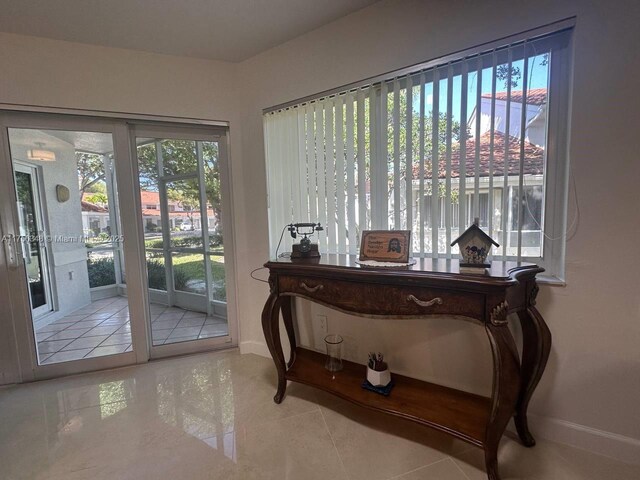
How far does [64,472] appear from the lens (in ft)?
4.57

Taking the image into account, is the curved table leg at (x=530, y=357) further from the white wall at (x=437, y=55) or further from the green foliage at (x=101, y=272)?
the green foliage at (x=101, y=272)

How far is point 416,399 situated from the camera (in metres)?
1.56

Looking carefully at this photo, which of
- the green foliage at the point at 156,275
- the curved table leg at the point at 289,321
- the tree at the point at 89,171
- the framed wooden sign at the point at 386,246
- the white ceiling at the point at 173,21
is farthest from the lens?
the green foliage at the point at 156,275

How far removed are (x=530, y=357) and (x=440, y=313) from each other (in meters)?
0.56

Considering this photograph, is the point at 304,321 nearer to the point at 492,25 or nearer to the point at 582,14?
the point at 492,25

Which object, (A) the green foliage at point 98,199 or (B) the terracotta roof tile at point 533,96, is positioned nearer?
(B) the terracotta roof tile at point 533,96

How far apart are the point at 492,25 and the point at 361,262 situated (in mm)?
1399

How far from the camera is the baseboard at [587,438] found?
1.35 meters

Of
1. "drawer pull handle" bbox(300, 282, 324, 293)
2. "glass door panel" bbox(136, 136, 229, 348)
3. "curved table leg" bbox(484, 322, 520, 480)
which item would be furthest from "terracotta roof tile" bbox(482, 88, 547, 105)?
"glass door panel" bbox(136, 136, 229, 348)

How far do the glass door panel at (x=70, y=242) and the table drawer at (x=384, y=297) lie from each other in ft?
5.61

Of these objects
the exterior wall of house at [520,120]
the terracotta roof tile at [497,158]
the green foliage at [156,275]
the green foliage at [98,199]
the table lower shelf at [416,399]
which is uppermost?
the exterior wall of house at [520,120]

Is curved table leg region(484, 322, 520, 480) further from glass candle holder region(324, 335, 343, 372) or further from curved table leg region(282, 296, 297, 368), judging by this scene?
curved table leg region(282, 296, 297, 368)

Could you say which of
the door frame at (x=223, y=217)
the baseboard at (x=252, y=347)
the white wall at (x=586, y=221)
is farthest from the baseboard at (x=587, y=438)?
the door frame at (x=223, y=217)

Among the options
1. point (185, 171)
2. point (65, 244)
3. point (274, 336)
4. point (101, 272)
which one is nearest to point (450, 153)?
point (274, 336)
